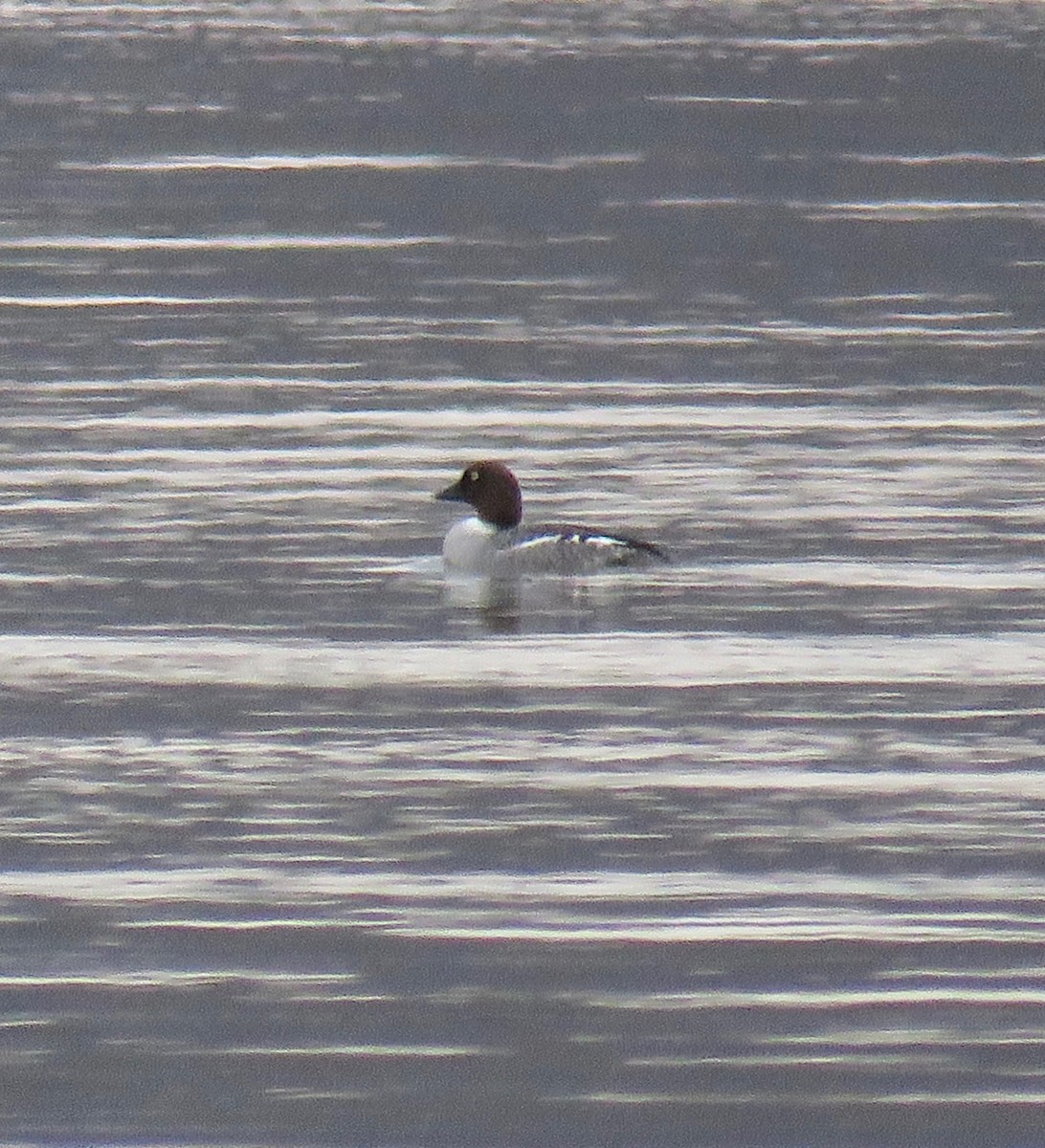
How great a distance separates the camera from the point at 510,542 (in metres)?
13.0

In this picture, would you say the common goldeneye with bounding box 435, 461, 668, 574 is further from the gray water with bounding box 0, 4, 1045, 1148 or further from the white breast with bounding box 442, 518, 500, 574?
the gray water with bounding box 0, 4, 1045, 1148

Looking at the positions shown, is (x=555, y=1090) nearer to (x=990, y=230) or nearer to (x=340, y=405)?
(x=340, y=405)

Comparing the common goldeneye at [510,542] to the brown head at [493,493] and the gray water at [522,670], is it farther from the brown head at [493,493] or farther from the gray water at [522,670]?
the gray water at [522,670]

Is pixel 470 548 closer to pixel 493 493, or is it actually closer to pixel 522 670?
pixel 493 493

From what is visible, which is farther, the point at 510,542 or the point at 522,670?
the point at 510,542

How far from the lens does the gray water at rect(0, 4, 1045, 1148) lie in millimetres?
7367

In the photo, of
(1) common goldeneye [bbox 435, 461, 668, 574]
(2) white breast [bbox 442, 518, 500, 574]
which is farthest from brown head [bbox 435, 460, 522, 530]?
(2) white breast [bbox 442, 518, 500, 574]

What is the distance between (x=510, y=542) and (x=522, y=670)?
1960mm

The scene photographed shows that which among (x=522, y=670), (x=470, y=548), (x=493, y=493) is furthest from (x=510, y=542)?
(x=522, y=670)

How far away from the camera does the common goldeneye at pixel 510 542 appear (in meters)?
12.5

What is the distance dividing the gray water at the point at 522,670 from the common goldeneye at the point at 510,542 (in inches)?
4.2

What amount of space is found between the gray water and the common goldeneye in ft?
0.35

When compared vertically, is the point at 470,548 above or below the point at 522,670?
above

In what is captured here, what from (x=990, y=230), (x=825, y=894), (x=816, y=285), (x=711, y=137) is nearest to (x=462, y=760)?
(x=825, y=894)
